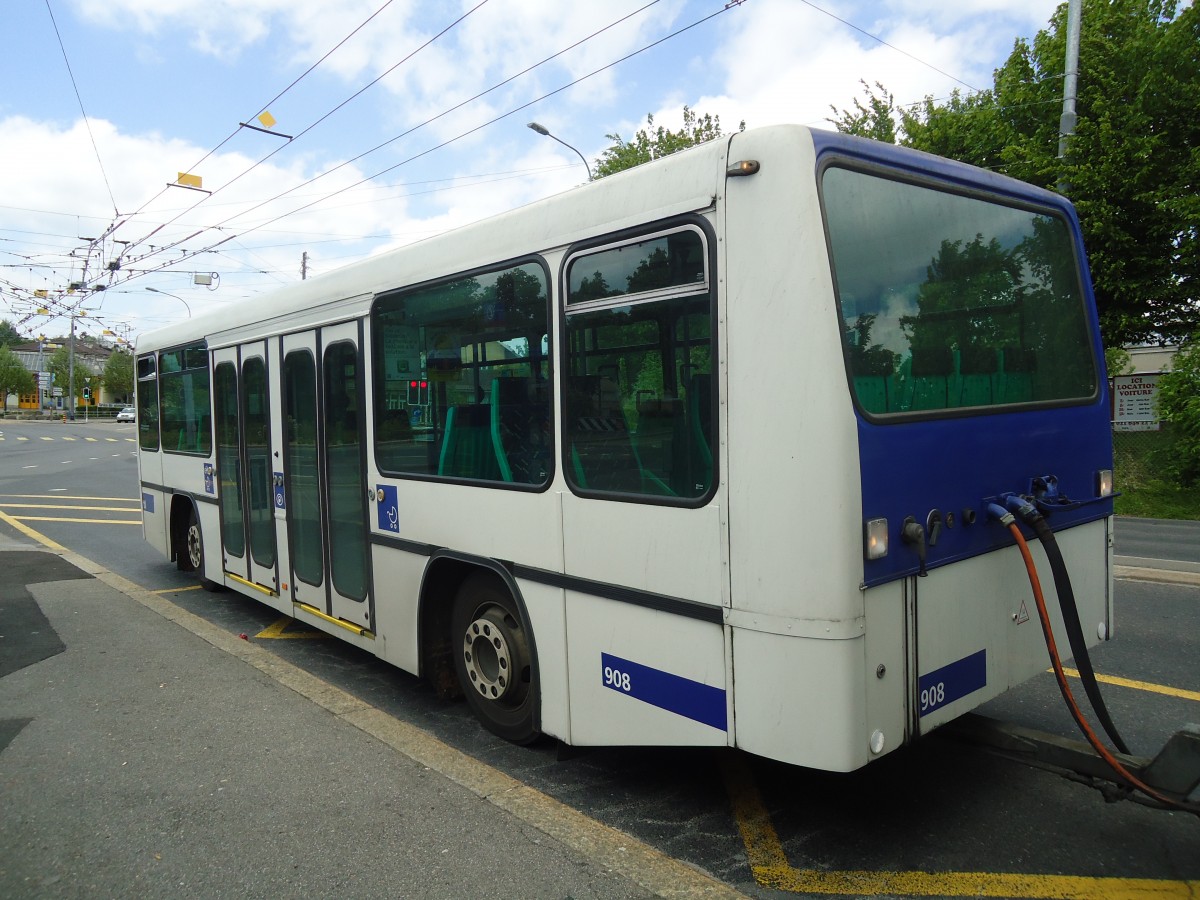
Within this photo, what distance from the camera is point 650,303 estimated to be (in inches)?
138

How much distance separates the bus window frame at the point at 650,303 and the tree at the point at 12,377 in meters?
113

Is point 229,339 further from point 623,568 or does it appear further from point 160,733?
point 623,568

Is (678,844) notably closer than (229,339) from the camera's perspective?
Yes

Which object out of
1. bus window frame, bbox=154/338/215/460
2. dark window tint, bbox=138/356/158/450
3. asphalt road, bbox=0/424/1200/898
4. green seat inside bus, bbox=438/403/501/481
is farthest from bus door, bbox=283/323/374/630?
dark window tint, bbox=138/356/158/450

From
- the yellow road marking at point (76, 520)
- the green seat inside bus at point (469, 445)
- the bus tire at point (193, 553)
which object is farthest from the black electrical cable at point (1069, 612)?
the yellow road marking at point (76, 520)

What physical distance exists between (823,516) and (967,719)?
149cm

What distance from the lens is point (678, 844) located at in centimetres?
355

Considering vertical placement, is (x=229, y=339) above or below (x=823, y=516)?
above

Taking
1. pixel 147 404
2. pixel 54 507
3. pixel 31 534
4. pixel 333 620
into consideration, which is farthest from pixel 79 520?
pixel 333 620

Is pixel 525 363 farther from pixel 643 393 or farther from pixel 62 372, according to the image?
pixel 62 372

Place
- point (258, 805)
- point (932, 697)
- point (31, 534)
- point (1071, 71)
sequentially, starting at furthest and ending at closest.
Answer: point (1071, 71)
point (31, 534)
point (258, 805)
point (932, 697)

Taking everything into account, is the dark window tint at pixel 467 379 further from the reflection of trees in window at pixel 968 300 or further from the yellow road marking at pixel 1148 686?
the yellow road marking at pixel 1148 686

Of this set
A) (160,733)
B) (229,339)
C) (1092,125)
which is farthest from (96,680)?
(1092,125)

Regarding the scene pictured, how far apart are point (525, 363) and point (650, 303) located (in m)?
0.90
